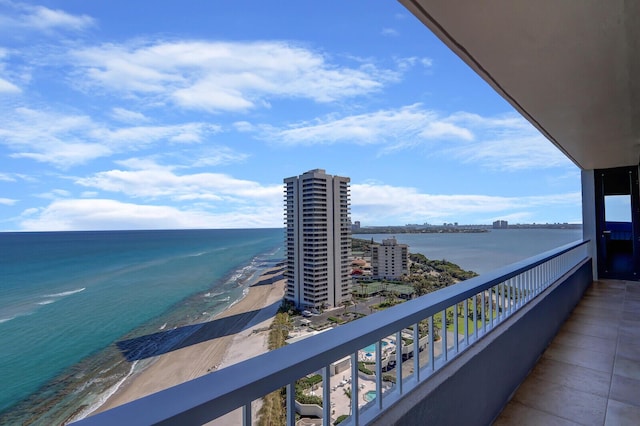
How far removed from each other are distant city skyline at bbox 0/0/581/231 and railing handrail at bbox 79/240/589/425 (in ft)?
7.18

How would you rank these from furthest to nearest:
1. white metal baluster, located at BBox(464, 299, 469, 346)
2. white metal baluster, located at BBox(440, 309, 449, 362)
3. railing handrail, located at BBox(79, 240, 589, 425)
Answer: white metal baluster, located at BBox(464, 299, 469, 346)
white metal baluster, located at BBox(440, 309, 449, 362)
railing handrail, located at BBox(79, 240, 589, 425)

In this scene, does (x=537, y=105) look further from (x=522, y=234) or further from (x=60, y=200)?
(x=60, y=200)

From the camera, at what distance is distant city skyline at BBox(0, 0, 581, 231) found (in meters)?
6.62

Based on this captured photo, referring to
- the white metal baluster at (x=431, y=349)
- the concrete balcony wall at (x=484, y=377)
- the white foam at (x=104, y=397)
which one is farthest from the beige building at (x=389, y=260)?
the white foam at (x=104, y=397)

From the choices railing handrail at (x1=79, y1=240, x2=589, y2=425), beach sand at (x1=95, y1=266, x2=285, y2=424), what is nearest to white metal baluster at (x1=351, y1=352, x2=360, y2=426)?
railing handrail at (x1=79, y1=240, x2=589, y2=425)

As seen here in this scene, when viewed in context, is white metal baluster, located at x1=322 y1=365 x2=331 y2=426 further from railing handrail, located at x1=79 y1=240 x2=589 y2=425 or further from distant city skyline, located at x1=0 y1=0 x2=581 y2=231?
distant city skyline, located at x1=0 y1=0 x2=581 y2=231

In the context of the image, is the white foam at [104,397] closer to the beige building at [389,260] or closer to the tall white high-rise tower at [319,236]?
the tall white high-rise tower at [319,236]

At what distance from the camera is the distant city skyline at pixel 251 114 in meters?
6.62

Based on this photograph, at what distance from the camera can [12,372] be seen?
328 inches

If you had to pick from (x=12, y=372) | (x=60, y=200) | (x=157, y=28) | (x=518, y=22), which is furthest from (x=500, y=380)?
(x=60, y=200)

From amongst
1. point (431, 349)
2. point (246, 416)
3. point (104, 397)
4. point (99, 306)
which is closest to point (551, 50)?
point (431, 349)

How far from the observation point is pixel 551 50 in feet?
5.16

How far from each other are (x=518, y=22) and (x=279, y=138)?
47.9 feet

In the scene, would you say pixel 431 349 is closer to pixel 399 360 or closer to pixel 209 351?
pixel 399 360
